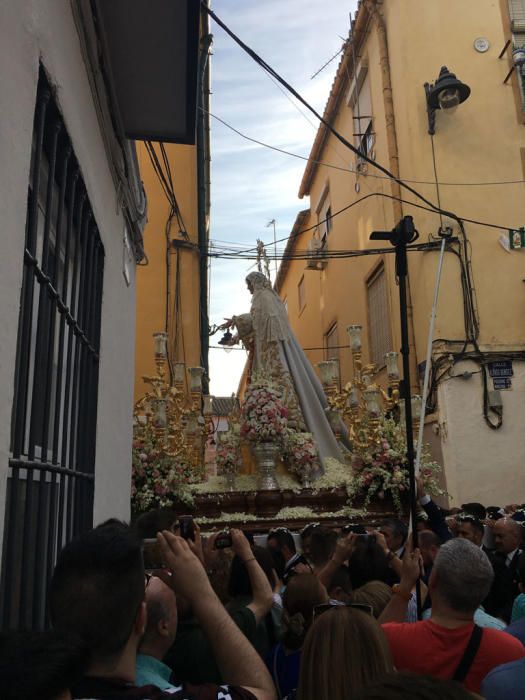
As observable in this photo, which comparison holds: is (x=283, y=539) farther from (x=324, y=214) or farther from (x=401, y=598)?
(x=324, y=214)

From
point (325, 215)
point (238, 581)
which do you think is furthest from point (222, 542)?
point (325, 215)

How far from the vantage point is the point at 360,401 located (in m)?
8.84

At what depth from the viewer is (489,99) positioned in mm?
12547

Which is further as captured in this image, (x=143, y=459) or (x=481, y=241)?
(x=481, y=241)

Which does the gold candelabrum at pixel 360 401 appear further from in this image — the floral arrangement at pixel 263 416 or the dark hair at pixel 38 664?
the dark hair at pixel 38 664

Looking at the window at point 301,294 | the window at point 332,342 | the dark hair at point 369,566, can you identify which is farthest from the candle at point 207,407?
the window at point 301,294

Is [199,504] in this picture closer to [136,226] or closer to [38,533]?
[136,226]

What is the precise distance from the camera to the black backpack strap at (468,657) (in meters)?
2.08

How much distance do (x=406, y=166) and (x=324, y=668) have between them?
1220 cm

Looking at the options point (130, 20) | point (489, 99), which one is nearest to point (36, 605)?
point (130, 20)

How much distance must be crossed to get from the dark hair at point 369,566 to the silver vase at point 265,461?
161 inches

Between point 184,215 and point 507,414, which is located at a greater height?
point 184,215

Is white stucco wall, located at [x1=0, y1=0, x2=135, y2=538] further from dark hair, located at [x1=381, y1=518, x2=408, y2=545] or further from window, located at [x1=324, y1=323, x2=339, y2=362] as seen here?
window, located at [x1=324, y1=323, x2=339, y2=362]

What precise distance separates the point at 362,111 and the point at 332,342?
6130 millimetres
